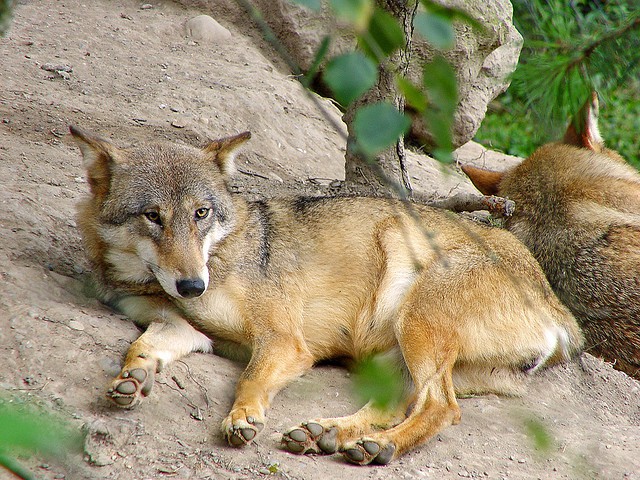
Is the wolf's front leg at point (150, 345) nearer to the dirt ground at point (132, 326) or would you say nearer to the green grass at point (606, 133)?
the dirt ground at point (132, 326)

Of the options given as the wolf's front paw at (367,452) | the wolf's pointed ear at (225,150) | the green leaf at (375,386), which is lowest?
the wolf's front paw at (367,452)

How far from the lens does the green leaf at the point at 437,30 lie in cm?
113

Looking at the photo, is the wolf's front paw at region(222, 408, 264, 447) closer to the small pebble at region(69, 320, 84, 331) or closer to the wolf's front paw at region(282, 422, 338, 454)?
the wolf's front paw at region(282, 422, 338, 454)

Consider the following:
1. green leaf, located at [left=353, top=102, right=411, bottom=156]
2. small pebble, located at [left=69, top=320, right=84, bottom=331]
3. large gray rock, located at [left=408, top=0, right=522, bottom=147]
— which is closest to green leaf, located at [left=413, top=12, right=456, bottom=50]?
green leaf, located at [left=353, top=102, right=411, bottom=156]

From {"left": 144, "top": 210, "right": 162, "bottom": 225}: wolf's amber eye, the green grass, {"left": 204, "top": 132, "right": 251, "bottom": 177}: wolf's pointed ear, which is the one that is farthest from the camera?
the green grass

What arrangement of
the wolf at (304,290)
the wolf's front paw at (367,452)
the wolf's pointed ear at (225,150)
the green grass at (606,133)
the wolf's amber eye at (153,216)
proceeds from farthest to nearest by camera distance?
1. the green grass at (606,133)
2. the wolf's pointed ear at (225,150)
3. the wolf's amber eye at (153,216)
4. the wolf at (304,290)
5. the wolf's front paw at (367,452)

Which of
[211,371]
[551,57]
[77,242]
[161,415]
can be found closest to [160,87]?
[77,242]

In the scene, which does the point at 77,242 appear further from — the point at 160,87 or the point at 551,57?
the point at 551,57

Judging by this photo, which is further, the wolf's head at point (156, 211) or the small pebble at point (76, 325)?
the wolf's head at point (156, 211)

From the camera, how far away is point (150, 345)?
4426mm

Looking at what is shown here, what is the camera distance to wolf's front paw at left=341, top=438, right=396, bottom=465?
3977mm

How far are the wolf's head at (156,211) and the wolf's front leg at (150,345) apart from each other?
0.64 feet

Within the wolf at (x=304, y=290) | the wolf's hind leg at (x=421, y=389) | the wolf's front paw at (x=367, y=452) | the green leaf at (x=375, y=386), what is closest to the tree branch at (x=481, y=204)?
the wolf at (x=304, y=290)

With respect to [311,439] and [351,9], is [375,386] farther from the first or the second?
[311,439]
